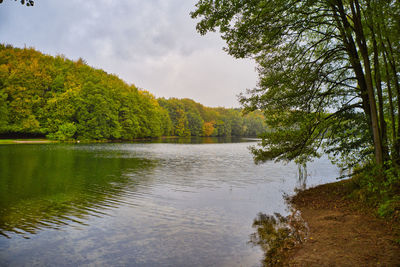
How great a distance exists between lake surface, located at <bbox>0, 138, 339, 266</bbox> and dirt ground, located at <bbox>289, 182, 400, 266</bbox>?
1292mm

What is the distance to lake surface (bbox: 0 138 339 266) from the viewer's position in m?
6.40

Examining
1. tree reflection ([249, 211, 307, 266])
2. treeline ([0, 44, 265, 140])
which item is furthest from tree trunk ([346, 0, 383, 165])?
treeline ([0, 44, 265, 140])

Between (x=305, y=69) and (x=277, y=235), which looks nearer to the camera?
(x=277, y=235)

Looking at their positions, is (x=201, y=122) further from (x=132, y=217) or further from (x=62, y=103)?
(x=132, y=217)

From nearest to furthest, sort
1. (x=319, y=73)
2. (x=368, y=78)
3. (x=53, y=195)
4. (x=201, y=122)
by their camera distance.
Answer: (x=368, y=78)
(x=319, y=73)
(x=53, y=195)
(x=201, y=122)

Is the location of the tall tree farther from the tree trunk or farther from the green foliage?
the green foliage

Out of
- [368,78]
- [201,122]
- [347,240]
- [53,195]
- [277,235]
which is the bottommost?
[277,235]

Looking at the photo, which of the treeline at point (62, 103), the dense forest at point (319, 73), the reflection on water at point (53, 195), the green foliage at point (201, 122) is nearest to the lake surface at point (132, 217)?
the reflection on water at point (53, 195)

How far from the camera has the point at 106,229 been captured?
26.7 feet

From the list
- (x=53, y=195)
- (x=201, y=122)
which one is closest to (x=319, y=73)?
(x=53, y=195)

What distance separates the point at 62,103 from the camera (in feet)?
197

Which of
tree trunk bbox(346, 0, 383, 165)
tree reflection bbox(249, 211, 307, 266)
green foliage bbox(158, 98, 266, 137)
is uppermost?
green foliage bbox(158, 98, 266, 137)

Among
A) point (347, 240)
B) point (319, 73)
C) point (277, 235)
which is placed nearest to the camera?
point (347, 240)

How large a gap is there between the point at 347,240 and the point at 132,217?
6.76 meters
